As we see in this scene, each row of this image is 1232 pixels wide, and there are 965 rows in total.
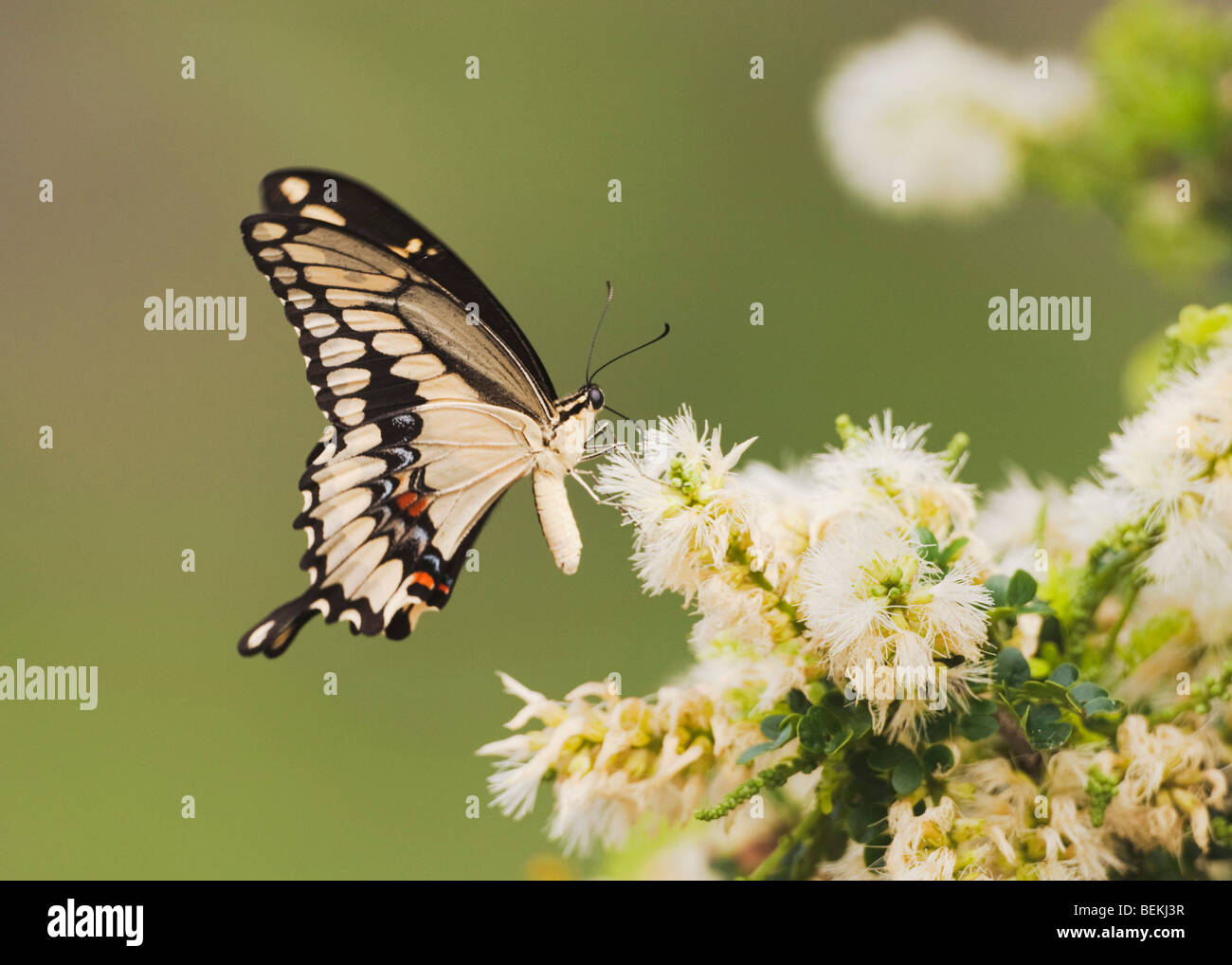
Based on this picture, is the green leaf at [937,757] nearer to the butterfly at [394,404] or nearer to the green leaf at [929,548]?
the green leaf at [929,548]

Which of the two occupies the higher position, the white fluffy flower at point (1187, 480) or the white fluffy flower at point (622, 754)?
the white fluffy flower at point (1187, 480)

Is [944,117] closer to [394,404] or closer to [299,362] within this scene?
[394,404]

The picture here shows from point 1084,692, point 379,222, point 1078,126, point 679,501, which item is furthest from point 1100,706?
point 379,222

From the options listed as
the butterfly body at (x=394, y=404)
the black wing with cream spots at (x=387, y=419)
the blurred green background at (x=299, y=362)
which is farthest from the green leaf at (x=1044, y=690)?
the blurred green background at (x=299, y=362)

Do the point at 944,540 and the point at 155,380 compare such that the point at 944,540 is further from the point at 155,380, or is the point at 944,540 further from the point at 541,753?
the point at 155,380
